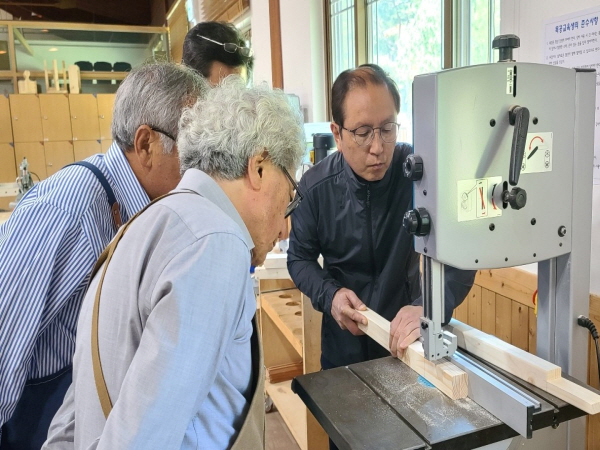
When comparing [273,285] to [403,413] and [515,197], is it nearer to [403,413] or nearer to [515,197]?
[403,413]

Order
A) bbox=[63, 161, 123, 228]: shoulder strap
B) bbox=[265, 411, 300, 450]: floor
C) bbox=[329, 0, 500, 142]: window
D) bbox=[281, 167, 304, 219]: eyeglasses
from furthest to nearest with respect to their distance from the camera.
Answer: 1. bbox=[265, 411, 300, 450]: floor
2. bbox=[329, 0, 500, 142]: window
3. bbox=[63, 161, 123, 228]: shoulder strap
4. bbox=[281, 167, 304, 219]: eyeglasses

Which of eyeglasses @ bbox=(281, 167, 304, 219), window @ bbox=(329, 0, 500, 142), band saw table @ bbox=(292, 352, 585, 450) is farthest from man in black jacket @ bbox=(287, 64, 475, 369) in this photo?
eyeglasses @ bbox=(281, 167, 304, 219)

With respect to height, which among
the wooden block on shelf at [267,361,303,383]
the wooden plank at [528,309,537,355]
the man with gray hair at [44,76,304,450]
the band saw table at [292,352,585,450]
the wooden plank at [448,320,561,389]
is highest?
the man with gray hair at [44,76,304,450]

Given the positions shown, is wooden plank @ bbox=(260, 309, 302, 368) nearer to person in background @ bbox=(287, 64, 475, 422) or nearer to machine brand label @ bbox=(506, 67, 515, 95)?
person in background @ bbox=(287, 64, 475, 422)

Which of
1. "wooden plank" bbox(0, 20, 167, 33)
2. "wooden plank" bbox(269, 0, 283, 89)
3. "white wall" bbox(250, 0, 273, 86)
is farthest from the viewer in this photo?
"wooden plank" bbox(0, 20, 167, 33)

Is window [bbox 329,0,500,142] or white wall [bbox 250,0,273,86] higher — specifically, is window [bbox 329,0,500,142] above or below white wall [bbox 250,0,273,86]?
below

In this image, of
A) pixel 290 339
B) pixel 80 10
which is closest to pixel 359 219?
pixel 290 339

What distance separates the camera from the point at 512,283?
1813mm

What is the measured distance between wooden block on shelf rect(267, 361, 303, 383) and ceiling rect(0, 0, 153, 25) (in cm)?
727

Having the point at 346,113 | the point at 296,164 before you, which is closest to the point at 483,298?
the point at 346,113

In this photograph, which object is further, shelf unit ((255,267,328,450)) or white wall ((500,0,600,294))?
shelf unit ((255,267,328,450))

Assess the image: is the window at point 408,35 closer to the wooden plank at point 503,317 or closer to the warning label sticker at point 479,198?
the wooden plank at point 503,317

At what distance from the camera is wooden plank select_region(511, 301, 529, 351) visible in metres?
1.77

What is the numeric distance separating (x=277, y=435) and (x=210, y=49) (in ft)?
6.12
